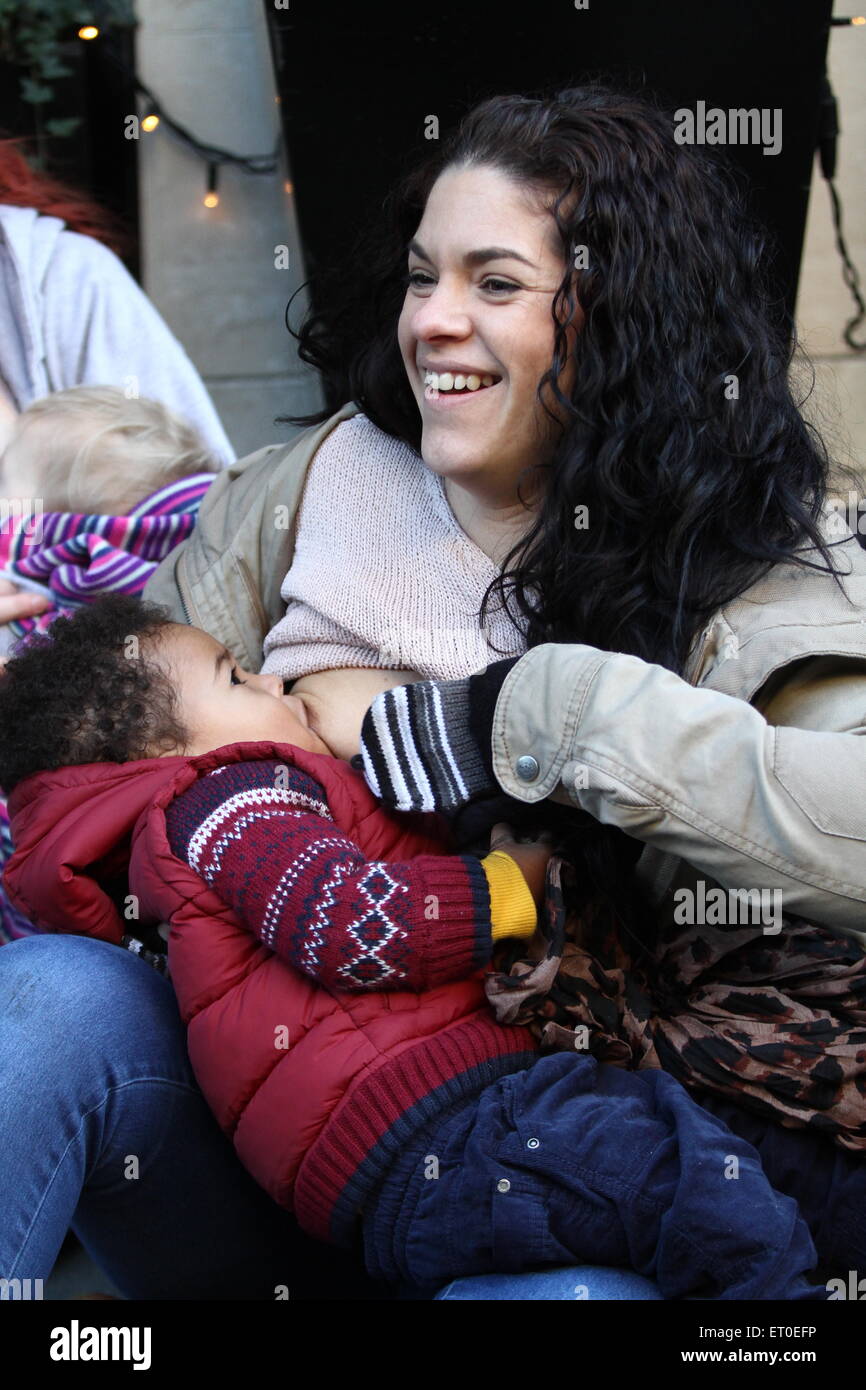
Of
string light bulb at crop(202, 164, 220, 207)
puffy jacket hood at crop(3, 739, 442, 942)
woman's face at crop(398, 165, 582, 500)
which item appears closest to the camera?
puffy jacket hood at crop(3, 739, 442, 942)

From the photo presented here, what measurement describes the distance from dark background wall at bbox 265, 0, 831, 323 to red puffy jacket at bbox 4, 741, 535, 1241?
161cm

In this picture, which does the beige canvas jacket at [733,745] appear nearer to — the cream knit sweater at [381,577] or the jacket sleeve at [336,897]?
the jacket sleeve at [336,897]

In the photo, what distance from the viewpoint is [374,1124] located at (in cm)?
157

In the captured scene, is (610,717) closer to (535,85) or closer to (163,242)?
(535,85)

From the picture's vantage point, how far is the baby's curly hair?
191 centimetres

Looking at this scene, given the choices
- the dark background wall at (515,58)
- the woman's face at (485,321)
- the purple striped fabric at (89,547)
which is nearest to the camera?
the woman's face at (485,321)

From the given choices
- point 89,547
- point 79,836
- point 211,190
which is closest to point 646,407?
point 79,836

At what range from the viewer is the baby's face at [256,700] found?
1978mm

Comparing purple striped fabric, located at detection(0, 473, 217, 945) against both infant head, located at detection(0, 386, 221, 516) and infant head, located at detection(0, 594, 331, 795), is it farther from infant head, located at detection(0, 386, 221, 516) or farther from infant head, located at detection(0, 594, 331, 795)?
infant head, located at detection(0, 594, 331, 795)

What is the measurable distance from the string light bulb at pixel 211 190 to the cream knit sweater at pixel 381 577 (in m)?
1.36

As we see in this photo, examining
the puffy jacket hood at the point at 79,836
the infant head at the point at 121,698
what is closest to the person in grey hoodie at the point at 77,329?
the infant head at the point at 121,698

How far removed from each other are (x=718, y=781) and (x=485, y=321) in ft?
2.67

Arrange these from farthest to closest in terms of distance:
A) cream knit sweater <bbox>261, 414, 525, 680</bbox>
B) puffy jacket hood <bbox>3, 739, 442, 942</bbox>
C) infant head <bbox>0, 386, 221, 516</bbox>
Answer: infant head <bbox>0, 386, 221, 516</bbox> → cream knit sweater <bbox>261, 414, 525, 680</bbox> → puffy jacket hood <bbox>3, 739, 442, 942</bbox>

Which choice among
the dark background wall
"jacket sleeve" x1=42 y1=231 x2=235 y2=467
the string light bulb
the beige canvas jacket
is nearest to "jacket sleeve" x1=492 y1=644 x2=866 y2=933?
the beige canvas jacket
